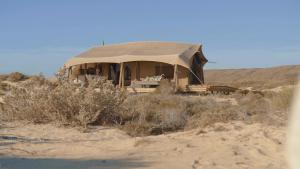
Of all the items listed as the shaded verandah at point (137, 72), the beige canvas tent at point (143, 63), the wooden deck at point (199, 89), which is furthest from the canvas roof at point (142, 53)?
the wooden deck at point (199, 89)

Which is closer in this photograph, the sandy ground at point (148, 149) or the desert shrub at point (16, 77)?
the sandy ground at point (148, 149)

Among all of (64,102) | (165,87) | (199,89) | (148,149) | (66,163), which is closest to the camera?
(66,163)

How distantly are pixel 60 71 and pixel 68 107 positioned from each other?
1460 millimetres

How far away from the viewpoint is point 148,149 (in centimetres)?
867

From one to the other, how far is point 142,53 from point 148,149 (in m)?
20.3

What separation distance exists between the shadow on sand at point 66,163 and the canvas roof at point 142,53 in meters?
19.4

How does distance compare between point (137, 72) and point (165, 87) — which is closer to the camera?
point (165, 87)

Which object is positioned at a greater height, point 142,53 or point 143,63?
point 142,53

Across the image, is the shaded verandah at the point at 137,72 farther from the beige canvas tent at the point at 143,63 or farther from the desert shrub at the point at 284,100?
the desert shrub at the point at 284,100

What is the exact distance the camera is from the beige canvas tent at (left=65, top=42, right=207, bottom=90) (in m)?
27.7

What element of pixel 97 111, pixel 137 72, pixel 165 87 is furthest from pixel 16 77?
pixel 97 111

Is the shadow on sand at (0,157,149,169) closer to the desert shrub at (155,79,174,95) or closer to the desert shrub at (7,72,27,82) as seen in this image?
the desert shrub at (155,79,174,95)

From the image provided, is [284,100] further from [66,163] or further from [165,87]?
[165,87]

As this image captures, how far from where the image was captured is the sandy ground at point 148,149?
7445 millimetres
